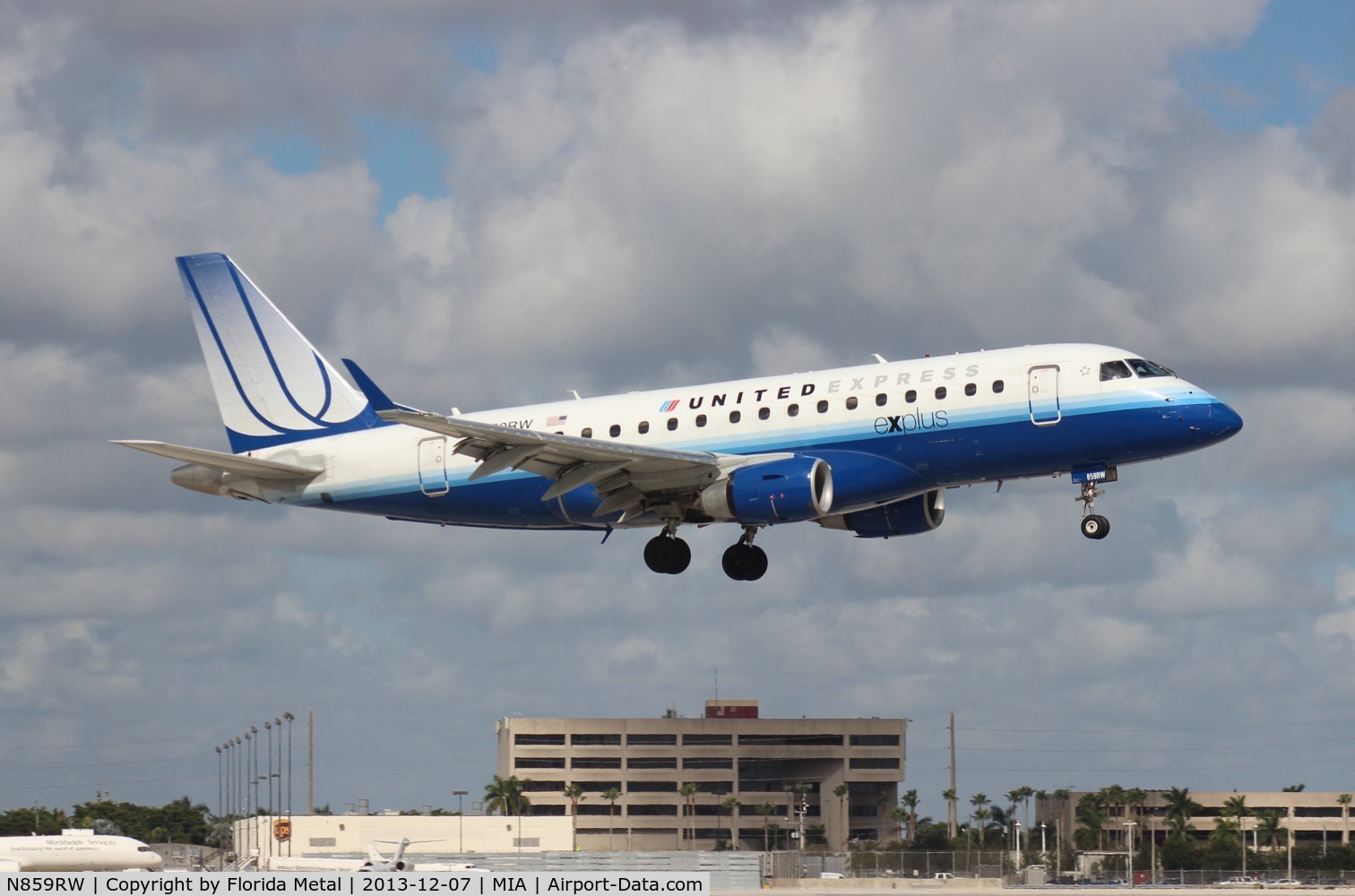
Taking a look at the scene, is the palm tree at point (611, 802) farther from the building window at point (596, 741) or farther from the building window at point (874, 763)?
the building window at point (874, 763)

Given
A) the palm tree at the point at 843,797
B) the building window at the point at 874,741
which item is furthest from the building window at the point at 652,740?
the building window at the point at 874,741

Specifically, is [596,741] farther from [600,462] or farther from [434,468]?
[600,462]

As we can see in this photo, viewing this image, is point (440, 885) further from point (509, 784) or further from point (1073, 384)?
point (509, 784)

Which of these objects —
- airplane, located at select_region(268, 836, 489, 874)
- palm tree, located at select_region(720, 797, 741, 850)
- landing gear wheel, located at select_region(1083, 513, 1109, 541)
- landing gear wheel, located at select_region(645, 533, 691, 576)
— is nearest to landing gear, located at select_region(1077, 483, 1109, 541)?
landing gear wheel, located at select_region(1083, 513, 1109, 541)

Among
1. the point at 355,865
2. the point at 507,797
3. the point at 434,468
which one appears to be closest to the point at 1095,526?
the point at 434,468

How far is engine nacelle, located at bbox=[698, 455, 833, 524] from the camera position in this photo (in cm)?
5122

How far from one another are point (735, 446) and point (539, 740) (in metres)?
138

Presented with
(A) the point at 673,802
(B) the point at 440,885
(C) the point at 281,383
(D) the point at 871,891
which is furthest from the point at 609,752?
(B) the point at 440,885

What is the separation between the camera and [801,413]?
174ft

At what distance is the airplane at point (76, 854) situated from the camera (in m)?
71.6

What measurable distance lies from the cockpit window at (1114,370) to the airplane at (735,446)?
74 millimetres

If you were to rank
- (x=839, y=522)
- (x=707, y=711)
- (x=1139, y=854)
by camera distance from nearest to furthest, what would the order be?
(x=839, y=522) → (x=1139, y=854) → (x=707, y=711)

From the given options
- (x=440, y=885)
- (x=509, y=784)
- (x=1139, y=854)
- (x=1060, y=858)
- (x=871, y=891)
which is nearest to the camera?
(x=440, y=885)

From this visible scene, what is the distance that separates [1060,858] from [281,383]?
258ft
